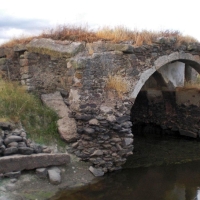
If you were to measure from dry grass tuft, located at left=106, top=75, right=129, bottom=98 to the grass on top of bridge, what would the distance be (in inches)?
37.8

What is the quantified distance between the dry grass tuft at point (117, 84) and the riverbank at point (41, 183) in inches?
70.2

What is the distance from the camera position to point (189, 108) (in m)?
11.1

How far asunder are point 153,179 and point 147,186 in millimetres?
460

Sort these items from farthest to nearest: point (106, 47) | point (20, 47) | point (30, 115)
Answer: point (20, 47) → point (30, 115) → point (106, 47)

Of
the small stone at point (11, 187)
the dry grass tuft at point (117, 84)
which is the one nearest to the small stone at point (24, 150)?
the small stone at point (11, 187)

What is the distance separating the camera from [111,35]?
27.1 ft

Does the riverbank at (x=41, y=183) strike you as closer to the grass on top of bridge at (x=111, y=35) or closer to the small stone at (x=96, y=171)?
the small stone at (x=96, y=171)

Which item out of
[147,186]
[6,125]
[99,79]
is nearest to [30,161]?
[6,125]

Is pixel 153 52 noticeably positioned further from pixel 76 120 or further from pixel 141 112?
pixel 141 112

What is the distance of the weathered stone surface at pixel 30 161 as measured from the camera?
21.3ft

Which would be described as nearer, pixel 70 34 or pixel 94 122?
pixel 94 122

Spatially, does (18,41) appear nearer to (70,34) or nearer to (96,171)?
(70,34)

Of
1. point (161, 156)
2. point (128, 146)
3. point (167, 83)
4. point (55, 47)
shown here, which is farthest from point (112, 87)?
point (167, 83)

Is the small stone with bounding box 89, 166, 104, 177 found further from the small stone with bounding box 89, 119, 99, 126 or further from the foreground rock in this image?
the small stone with bounding box 89, 119, 99, 126
